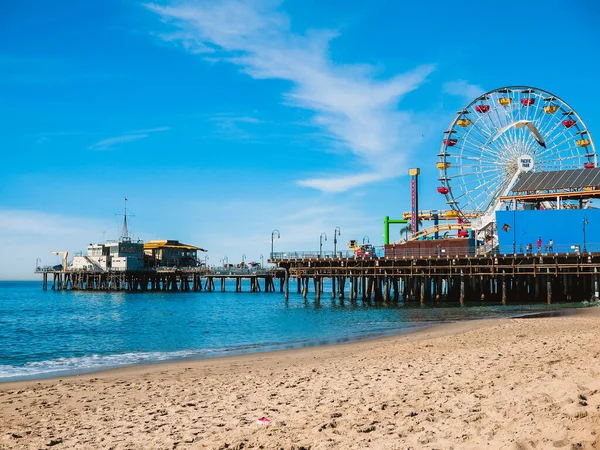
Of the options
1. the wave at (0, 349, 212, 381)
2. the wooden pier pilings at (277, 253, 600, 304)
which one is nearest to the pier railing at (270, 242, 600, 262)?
the wooden pier pilings at (277, 253, 600, 304)

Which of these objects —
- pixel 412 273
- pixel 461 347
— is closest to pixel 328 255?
pixel 412 273

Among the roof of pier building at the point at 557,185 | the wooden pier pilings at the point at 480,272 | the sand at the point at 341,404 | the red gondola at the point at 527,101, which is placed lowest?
the sand at the point at 341,404

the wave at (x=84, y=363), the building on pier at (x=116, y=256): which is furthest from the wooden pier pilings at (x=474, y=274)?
the building on pier at (x=116, y=256)

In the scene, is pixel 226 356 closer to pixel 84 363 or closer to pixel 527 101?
pixel 84 363

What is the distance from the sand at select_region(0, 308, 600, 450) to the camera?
7.12 metres

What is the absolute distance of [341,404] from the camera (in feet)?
30.2

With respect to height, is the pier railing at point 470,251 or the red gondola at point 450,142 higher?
the red gondola at point 450,142

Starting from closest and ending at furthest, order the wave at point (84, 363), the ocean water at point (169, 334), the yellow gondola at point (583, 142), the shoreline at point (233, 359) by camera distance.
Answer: the shoreline at point (233, 359) < the wave at point (84, 363) < the ocean water at point (169, 334) < the yellow gondola at point (583, 142)

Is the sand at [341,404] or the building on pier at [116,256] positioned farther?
the building on pier at [116,256]

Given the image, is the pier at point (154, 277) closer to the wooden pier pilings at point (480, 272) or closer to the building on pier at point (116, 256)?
the building on pier at point (116, 256)

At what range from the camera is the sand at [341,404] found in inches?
Answer: 280

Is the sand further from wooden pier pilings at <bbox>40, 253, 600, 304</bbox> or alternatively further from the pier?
the pier

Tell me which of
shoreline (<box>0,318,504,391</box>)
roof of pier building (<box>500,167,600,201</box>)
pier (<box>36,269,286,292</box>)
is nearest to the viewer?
shoreline (<box>0,318,504,391</box>)

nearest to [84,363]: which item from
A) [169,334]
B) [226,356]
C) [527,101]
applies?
[226,356]
